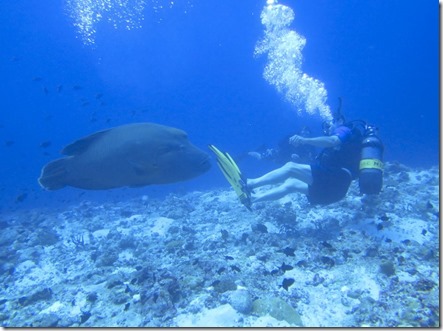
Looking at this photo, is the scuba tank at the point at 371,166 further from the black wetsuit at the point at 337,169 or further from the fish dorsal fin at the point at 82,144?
the fish dorsal fin at the point at 82,144

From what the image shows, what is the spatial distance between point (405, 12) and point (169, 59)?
50.8m

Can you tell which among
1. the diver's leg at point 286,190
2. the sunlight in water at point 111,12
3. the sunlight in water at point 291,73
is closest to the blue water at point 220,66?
the sunlight in water at point 111,12

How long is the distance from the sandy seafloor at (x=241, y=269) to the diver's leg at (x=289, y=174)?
3.92 ft

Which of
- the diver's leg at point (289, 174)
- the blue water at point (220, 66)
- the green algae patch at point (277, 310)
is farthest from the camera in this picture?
the blue water at point (220, 66)

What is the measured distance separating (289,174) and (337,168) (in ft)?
3.77

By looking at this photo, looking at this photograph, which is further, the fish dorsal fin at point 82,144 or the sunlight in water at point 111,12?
the sunlight in water at point 111,12

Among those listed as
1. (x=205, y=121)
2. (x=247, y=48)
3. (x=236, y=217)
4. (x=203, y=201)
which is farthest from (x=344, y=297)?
(x=205, y=121)

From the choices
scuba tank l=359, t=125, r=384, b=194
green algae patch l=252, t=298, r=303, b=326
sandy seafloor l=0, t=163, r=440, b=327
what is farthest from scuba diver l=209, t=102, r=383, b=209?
green algae patch l=252, t=298, r=303, b=326

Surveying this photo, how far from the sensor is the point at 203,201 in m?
13.7

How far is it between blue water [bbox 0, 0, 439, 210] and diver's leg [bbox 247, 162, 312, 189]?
38.9 feet

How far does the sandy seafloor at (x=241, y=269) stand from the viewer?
4.72 m

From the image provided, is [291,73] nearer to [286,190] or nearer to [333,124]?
[333,124]

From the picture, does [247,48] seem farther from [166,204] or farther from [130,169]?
[130,169]

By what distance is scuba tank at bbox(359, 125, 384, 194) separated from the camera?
21.3 ft
